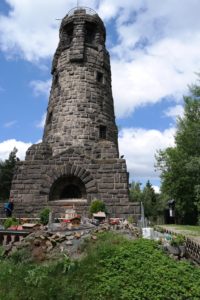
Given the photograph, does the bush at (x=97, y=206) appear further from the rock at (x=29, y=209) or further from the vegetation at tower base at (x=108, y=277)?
the vegetation at tower base at (x=108, y=277)

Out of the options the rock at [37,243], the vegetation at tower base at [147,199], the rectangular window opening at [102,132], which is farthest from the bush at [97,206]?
the vegetation at tower base at [147,199]

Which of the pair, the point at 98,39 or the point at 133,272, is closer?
the point at 133,272

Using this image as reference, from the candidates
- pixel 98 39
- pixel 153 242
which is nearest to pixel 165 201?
pixel 98 39

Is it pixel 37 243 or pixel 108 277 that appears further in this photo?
pixel 37 243

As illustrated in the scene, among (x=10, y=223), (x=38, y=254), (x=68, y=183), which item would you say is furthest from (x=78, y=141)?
(x=38, y=254)

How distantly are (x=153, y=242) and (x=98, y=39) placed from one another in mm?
14029

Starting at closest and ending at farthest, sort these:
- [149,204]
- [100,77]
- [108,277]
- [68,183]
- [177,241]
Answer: [108,277] < [177,241] < [68,183] < [100,77] < [149,204]

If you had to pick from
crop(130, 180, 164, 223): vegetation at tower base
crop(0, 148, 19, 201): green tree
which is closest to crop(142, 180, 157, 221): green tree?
crop(130, 180, 164, 223): vegetation at tower base

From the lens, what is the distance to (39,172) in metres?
15.3

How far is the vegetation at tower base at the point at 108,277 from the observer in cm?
592

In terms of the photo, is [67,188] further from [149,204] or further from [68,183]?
[149,204]

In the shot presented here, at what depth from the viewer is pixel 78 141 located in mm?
16172

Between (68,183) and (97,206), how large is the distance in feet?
8.83

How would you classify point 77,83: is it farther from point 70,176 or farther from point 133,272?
point 133,272
